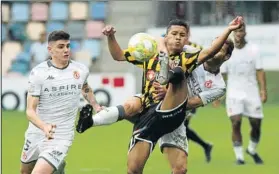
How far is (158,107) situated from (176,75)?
0.56 meters

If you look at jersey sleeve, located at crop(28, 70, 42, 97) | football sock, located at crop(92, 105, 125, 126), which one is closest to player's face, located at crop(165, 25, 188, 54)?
football sock, located at crop(92, 105, 125, 126)

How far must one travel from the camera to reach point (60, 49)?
960cm

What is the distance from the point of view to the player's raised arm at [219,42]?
9.27m

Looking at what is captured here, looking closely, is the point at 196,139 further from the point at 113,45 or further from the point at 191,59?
the point at 191,59

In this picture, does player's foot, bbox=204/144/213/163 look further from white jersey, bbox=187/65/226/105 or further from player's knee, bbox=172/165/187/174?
player's knee, bbox=172/165/187/174

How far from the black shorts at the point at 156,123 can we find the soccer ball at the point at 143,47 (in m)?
0.55

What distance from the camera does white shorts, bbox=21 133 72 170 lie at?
940cm

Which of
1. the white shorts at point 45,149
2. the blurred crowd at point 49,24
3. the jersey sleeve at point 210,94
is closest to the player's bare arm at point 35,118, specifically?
the white shorts at point 45,149

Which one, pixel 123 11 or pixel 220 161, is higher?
pixel 123 11

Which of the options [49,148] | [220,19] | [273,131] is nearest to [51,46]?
[49,148]

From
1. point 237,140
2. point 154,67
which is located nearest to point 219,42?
point 154,67

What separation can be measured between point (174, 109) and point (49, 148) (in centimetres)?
134

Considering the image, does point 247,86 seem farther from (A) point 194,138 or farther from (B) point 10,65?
(B) point 10,65

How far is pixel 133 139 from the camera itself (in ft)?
32.7
